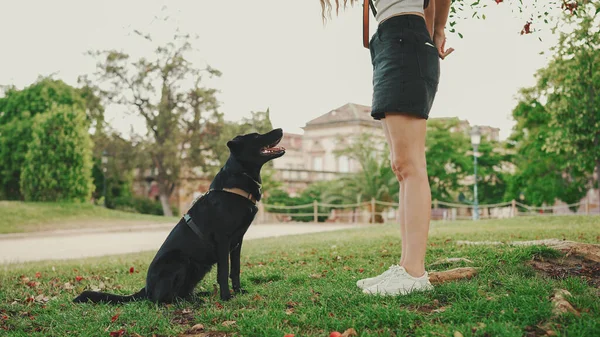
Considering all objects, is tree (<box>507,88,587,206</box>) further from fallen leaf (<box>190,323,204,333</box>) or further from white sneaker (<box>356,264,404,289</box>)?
fallen leaf (<box>190,323,204,333</box>)

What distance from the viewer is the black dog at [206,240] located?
12.9ft

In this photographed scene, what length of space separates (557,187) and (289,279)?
28.5 m

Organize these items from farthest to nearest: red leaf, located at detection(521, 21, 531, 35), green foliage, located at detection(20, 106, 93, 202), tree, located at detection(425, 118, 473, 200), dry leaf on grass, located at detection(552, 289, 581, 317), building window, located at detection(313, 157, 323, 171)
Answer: building window, located at detection(313, 157, 323, 171)
tree, located at detection(425, 118, 473, 200)
green foliage, located at detection(20, 106, 93, 202)
red leaf, located at detection(521, 21, 531, 35)
dry leaf on grass, located at detection(552, 289, 581, 317)

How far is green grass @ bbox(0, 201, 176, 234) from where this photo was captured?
21.2 meters

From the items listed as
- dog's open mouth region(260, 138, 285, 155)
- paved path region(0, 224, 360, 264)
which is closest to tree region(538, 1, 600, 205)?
paved path region(0, 224, 360, 264)

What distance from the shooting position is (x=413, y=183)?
3.46 m

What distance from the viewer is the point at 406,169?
3.48m

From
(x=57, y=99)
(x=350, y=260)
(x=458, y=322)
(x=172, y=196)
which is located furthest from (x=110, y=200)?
(x=458, y=322)

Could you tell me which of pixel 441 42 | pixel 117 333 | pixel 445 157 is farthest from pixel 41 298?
pixel 445 157

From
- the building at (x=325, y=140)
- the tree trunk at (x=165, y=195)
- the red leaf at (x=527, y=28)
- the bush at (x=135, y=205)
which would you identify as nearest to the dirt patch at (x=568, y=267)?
the red leaf at (x=527, y=28)

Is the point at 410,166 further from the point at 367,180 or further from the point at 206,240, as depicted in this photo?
the point at 367,180

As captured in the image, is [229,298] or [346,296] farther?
[229,298]

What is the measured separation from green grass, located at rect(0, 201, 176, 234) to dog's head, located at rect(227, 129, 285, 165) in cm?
1880

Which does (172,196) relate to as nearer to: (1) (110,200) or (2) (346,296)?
(1) (110,200)
